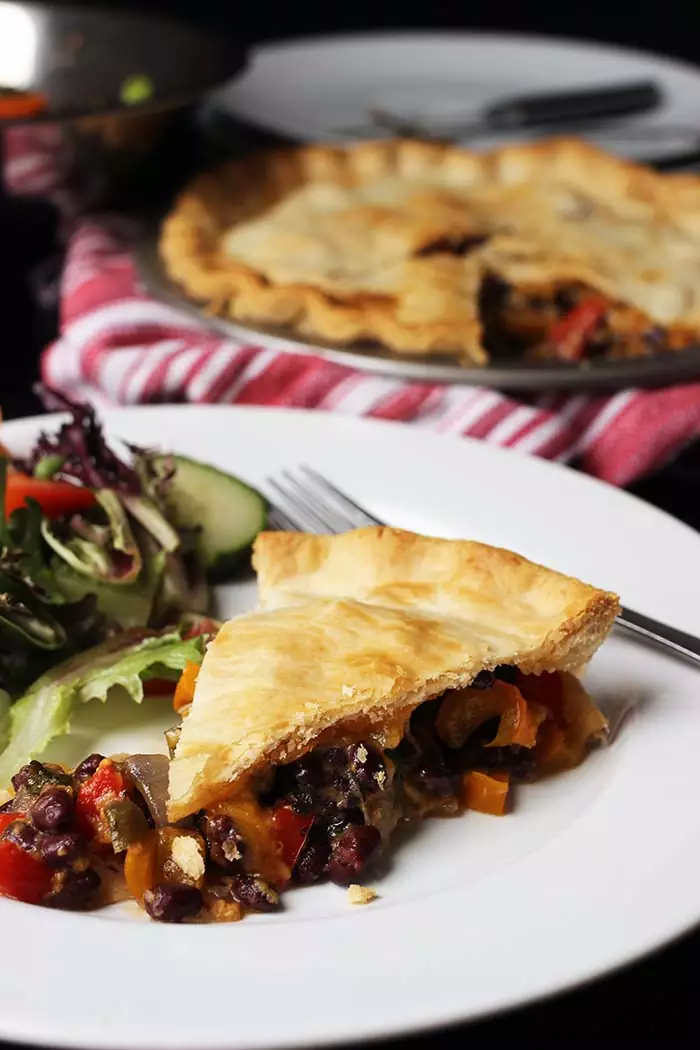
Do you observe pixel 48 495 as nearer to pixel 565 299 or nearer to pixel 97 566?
pixel 97 566

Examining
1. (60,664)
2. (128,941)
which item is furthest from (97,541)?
(128,941)

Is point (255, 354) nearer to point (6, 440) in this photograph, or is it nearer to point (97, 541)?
point (6, 440)

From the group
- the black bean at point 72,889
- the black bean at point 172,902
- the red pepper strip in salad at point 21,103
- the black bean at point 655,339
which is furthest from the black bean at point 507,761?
the red pepper strip in salad at point 21,103

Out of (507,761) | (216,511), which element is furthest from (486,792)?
(216,511)

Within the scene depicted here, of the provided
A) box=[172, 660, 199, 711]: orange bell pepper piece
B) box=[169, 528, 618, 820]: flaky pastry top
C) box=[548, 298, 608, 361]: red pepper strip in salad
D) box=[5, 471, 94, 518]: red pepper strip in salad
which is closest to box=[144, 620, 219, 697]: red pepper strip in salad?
box=[172, 660, 199, 711]: orange bell pepper piece

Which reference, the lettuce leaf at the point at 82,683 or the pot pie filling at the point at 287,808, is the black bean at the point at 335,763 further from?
the lettuce leaf at the point at 82,683
